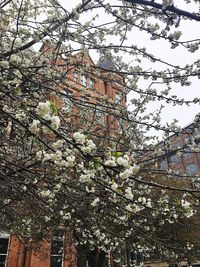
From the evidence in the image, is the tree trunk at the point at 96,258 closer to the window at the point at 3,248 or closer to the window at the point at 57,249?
the window at the point at 57,249

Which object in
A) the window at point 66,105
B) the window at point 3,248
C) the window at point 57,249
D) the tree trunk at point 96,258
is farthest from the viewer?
the window at point 3,248

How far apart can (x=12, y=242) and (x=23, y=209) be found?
335 inches

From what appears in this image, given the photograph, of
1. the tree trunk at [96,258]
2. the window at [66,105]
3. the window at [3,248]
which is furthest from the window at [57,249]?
the window at [66,105]

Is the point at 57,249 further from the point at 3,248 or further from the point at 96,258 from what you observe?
the point at 3,248

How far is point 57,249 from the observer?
47.8 feet

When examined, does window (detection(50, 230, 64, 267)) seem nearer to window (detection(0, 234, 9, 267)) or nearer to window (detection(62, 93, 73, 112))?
window (detection(0, 234, 9, 267))

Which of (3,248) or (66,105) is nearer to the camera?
(66,105)

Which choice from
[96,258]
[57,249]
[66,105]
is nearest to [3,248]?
[57,249]

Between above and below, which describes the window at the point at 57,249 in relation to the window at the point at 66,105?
below

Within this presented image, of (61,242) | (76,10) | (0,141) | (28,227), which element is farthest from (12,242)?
(76,10)

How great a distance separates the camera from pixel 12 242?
Result: 600 inches

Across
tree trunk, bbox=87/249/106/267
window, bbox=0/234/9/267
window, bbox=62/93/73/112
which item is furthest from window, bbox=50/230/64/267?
window, bbox=62/93/73/112

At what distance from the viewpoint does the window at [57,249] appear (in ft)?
41.3

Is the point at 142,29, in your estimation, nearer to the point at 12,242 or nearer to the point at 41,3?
the point at 41,3
